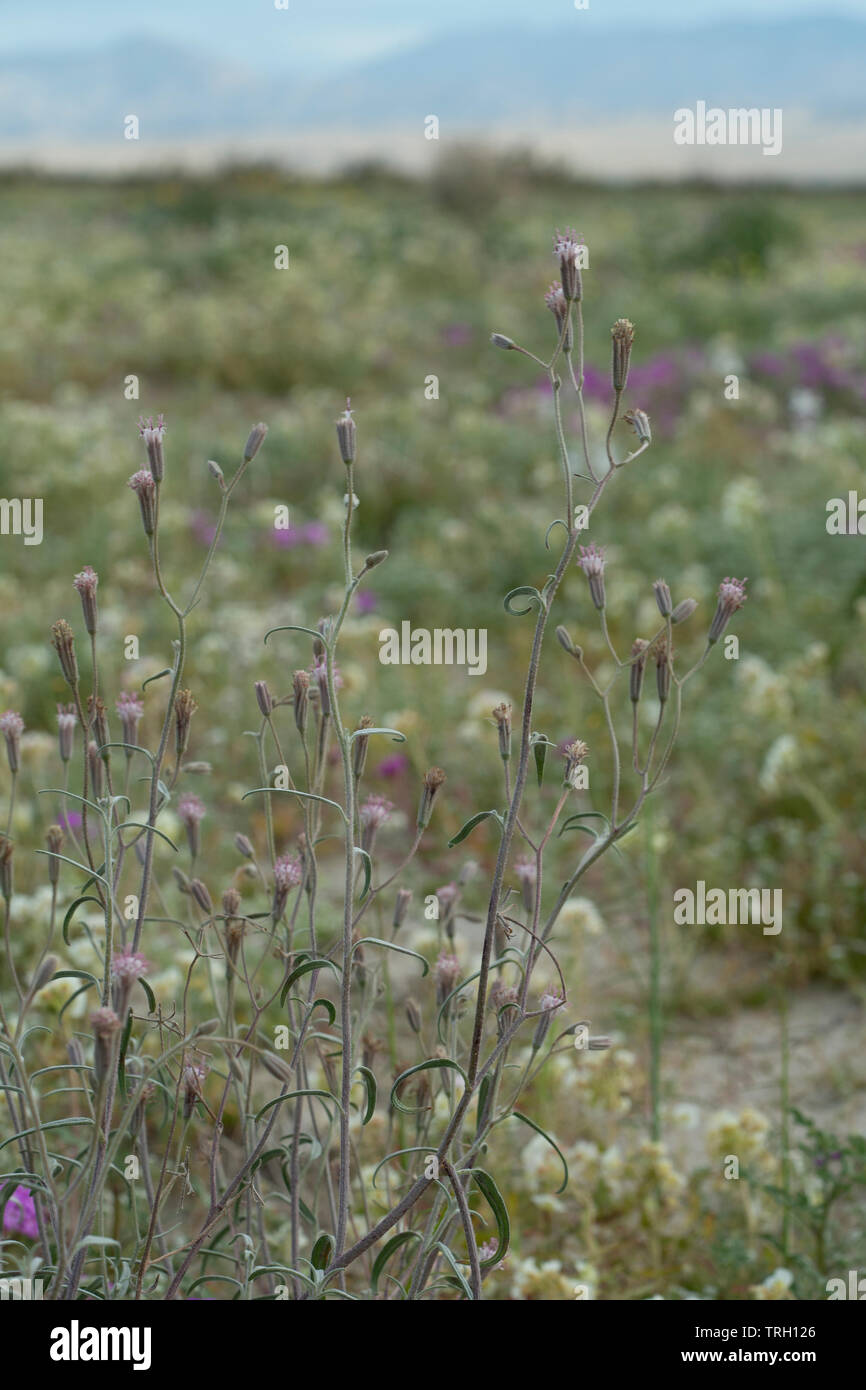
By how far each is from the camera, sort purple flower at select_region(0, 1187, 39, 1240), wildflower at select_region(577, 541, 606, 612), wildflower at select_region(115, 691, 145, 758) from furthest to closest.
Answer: purple flower at select_region(0, 1187, 39, 1240)
wildflower at select_region(115, 691, 145, 758)
wildflower at select_region(577, 541, 606, 612)

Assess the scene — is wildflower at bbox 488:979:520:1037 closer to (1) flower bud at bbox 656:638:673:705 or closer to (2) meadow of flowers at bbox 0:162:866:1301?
(2) meadow of flowers at bbox 0:162:866:1301

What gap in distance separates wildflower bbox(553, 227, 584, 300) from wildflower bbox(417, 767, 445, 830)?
1.48 ft

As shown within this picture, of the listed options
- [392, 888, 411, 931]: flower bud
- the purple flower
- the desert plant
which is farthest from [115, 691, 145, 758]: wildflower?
the purple flower

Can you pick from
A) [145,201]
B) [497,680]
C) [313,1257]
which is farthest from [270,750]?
[145,201]

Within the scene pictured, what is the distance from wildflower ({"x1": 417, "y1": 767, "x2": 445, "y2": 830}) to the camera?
124 cm

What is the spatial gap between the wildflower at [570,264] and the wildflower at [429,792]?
17.8 inches

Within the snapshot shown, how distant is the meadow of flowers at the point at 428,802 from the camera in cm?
128

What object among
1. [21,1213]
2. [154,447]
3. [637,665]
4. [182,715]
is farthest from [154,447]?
[21,1213]

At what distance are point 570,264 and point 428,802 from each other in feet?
1.71

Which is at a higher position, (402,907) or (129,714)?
(129,714)

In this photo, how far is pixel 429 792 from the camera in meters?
1.29

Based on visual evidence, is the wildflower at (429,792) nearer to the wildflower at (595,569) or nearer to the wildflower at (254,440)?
the wildflower at (595,569)

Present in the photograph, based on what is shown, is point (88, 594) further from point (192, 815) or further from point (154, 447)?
point (192, 815)

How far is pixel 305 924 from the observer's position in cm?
297
